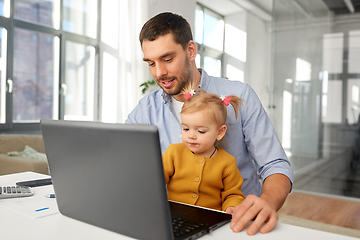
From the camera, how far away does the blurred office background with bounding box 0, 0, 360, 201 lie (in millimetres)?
3842

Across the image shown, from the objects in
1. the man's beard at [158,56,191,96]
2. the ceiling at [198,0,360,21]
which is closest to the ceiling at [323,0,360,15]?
the ceiling at [198,0,360,21]

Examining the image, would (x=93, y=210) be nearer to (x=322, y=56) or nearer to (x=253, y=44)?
(x=322, y=56)

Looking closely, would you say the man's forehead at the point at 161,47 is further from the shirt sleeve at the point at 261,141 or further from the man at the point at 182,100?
the shirt sleeve at the point at 261,141

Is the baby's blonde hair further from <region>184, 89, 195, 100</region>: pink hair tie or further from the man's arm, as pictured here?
the man's arm

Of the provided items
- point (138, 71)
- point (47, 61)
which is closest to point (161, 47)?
point (47, 61)

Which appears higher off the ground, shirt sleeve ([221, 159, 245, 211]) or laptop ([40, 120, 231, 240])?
laptop ([40, 120, 231, 240])

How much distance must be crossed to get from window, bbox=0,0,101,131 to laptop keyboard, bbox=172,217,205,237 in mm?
3842

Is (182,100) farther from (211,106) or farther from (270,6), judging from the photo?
(270,6)

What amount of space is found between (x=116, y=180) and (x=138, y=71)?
14.8 ft

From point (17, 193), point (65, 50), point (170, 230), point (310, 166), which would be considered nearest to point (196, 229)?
point (170, 230)

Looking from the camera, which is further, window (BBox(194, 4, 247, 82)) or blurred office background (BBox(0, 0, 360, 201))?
window (BBox(194, 4, 247, 82))

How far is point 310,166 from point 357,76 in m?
1.23

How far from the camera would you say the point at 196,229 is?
740 millimetres

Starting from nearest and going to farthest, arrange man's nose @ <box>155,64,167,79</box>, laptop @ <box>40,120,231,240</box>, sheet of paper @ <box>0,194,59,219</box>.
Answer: laptop @ <box>40,120,231,240</box>
sheet of paper @ <box>0,194,59,219</box>
man's nose @ <box>155,64,167,79</box>
